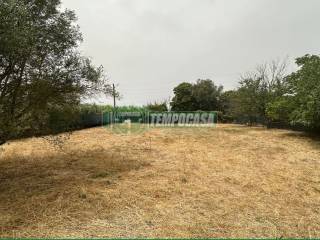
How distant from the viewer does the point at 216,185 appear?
28.0 ft

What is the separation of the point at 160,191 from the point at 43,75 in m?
5.63

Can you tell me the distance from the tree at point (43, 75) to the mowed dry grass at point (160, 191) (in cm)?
195

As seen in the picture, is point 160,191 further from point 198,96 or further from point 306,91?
point 198,96

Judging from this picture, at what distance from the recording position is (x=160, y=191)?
311 inches

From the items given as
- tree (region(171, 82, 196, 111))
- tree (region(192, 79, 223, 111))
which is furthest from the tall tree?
tree (region(171, 82, 196, 111))

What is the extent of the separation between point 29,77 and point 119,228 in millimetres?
6455

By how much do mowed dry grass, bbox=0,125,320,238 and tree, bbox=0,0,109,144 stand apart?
1955 millimetres

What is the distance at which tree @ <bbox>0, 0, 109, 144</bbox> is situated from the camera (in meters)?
9.05

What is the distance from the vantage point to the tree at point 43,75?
356 inches

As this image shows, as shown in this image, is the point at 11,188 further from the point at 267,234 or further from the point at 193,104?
the point at 193,104

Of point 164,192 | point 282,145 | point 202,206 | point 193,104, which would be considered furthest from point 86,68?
point 193,104

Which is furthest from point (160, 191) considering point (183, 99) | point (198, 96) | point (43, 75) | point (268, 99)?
point (183, 99)

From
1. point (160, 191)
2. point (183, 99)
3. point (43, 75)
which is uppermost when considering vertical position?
point (183, 99)

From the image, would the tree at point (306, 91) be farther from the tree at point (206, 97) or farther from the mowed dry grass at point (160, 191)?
the tree at point (206, 97)
